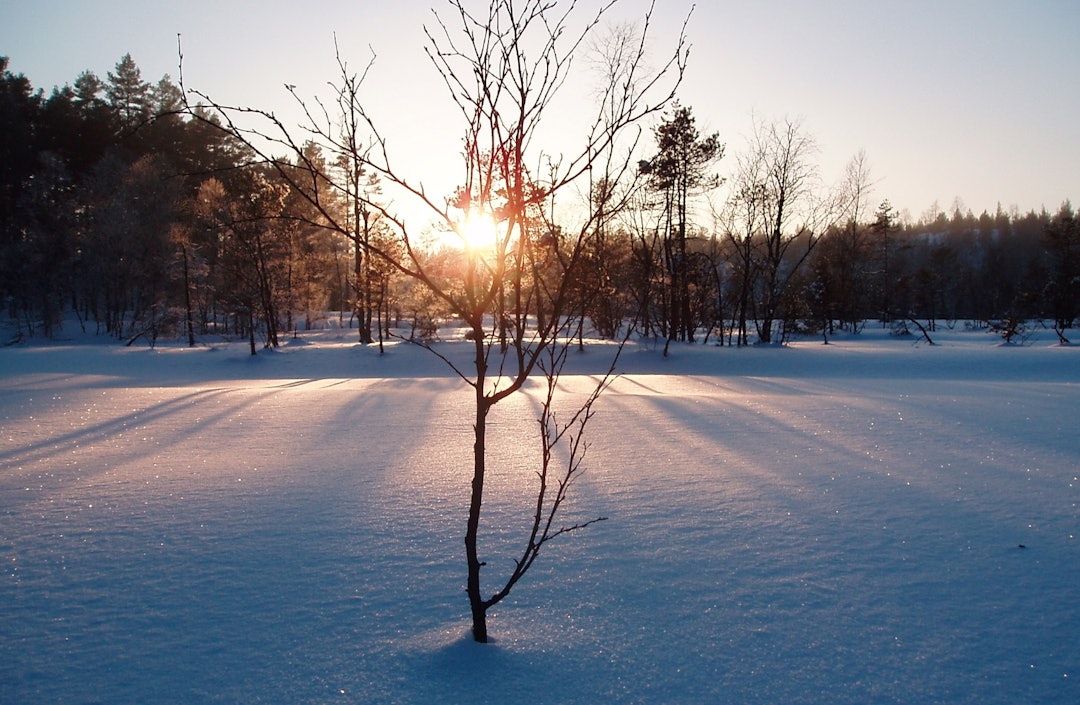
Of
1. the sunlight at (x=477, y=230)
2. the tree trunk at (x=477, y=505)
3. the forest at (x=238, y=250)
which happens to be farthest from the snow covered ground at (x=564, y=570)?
the forest at (x=238, y=250)

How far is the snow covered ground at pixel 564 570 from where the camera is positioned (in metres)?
1.97

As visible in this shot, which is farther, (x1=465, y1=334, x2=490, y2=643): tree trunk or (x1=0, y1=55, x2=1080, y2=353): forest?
(x1=0, y1=55, x2=1080, y2=353): forest

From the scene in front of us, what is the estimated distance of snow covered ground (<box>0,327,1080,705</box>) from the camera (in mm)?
1972

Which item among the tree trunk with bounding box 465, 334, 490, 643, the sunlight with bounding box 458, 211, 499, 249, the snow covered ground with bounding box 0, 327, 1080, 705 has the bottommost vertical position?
the snow covered ground with bounding box 0, 327, 1080, 705

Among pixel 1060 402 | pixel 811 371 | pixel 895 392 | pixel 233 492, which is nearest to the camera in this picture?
pixel 233 492

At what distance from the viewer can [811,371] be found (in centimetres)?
1728

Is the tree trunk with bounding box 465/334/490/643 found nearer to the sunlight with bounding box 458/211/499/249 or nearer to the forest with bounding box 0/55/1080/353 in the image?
the sunlight with bounding box 458/211/499/249

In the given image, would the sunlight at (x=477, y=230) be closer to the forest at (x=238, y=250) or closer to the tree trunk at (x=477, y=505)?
the tree trunk at (x=477, y=505)

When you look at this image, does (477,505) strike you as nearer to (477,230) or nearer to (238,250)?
(477,230)

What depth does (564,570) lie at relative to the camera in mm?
2754

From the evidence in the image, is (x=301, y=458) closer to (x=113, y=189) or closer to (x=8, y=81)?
(x=113, y=189)

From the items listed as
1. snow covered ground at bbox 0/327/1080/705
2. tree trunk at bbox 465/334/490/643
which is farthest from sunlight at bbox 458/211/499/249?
snow covered ground at bbox 0/327/1080/705

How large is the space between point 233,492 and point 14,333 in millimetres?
36751

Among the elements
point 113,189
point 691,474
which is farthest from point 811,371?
point 113,189
